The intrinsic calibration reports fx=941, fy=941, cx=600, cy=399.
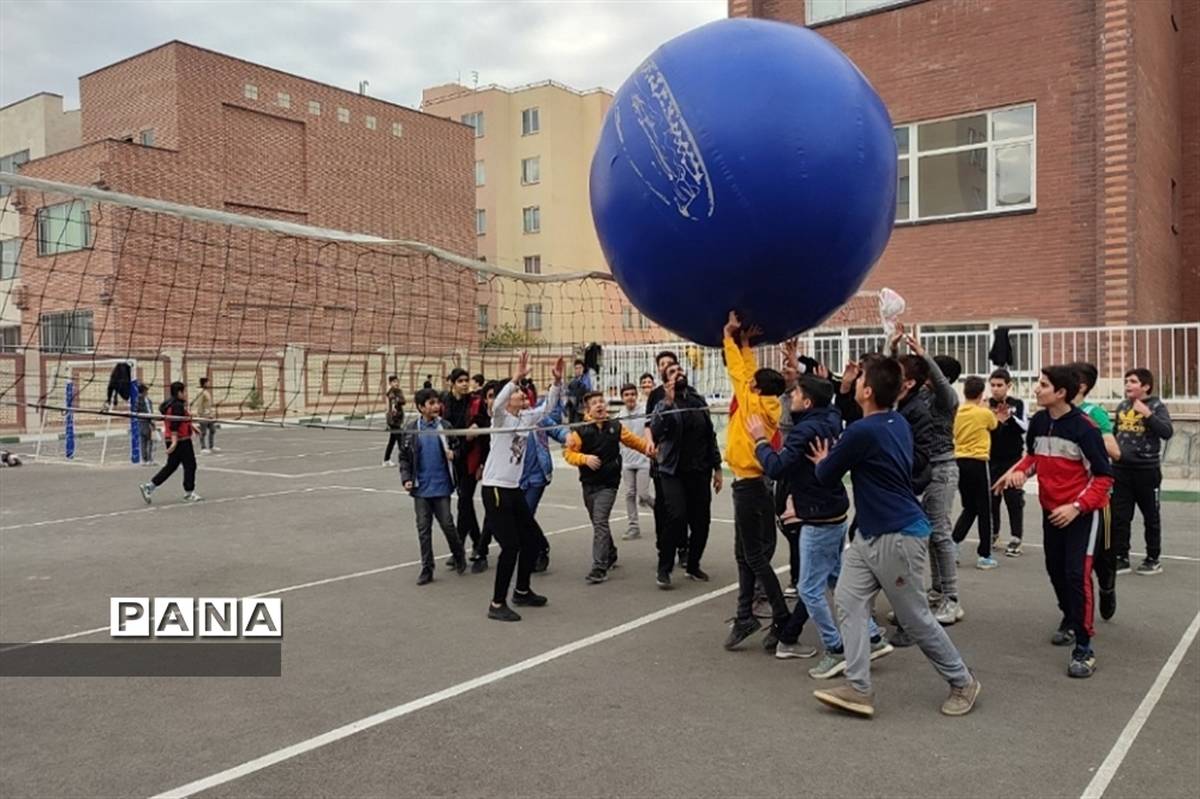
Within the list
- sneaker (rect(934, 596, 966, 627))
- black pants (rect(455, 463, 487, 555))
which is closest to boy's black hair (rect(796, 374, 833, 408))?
sneaker (rect(934, 596, 966, 627))

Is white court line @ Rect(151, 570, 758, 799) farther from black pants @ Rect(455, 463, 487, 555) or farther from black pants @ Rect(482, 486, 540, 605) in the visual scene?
black pants @ Rect(455, 463, 487, 555)

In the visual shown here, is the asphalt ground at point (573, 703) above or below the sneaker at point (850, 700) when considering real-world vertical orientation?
below

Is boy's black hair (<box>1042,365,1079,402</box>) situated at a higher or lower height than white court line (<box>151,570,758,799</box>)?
higher

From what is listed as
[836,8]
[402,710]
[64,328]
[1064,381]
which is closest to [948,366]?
[1064,381]

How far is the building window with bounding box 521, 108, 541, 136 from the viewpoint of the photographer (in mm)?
51438

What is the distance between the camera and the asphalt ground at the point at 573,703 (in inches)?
165

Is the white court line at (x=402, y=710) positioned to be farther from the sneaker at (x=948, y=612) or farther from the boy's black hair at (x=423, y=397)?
the boy's black hair at (x=423, y=397)

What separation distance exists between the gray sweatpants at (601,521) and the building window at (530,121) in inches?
1807

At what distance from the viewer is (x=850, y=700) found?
4.87 meters

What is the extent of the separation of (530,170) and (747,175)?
49.2m

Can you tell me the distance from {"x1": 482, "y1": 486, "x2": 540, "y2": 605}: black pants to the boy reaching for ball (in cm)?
107

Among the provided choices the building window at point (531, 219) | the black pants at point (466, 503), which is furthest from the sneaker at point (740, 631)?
the building window at point (531, 219)

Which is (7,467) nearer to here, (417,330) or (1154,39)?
(417,330)

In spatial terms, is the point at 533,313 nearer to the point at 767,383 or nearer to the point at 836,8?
the point at 767,383
